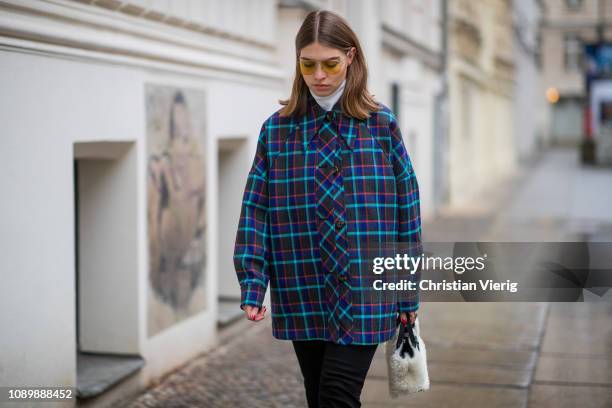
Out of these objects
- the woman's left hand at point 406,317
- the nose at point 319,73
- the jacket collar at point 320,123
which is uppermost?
the nose at point 319,73

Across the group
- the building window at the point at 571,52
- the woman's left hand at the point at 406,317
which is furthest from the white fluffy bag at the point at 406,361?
the building window at the point at 571,52

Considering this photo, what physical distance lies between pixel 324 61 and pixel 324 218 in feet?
1.77

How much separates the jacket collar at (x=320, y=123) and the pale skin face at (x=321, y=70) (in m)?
0.07

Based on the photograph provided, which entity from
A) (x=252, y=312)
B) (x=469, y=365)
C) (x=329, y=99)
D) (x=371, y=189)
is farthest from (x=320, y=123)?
(x=469, y=365)

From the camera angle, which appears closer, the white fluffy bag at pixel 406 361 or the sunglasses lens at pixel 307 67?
the sunglasses lens at pixel 307 67

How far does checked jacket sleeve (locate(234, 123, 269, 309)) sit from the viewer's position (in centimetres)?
370

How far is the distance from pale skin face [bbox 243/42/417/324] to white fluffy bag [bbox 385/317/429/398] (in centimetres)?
50

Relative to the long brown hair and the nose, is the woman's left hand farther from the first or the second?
the nose

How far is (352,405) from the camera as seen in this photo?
3652mm

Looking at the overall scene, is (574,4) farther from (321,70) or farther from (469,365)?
(321,70)

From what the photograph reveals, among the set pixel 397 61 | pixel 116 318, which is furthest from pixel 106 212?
pixel 397 61

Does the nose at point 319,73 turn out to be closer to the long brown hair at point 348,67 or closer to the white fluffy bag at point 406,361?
the long brown hair at point 348,67

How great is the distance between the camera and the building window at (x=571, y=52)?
205 feet

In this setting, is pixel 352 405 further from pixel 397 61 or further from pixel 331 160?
pixel 397 61
